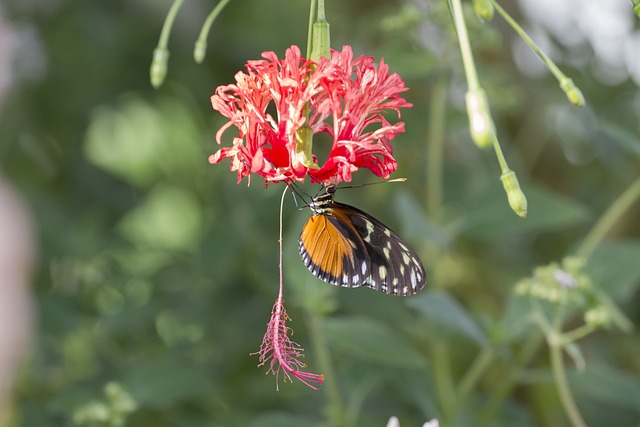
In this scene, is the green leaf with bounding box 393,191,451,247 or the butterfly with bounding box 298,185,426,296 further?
the green leaf with bounding box 393,191,451,247

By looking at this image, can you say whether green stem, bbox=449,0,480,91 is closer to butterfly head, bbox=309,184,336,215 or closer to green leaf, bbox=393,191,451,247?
butterfly head, bbox=309,184,336,215

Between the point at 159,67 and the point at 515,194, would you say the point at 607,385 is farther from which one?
the point at 159,67

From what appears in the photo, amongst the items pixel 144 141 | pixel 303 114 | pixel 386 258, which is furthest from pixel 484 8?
pixel 144 141

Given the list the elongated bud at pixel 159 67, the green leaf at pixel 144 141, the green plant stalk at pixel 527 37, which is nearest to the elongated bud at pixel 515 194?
the green plant stalk at pixel 527 37

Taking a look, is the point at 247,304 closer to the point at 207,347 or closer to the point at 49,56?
the point at 207,347

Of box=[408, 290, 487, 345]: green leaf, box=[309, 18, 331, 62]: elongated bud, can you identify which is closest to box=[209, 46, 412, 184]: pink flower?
box=[309, 18, 331, 62]: elongated bud

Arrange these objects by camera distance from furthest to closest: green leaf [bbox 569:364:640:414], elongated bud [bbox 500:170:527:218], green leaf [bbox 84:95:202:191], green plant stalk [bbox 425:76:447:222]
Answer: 1. green leaf [bbox 84:95:202:191]
2. green plant stalk [bbox 425:76:447:222]
3. green leaf [bbox 569:364:640:414]
4. elongated bud [bbox 500:170:527:218]
